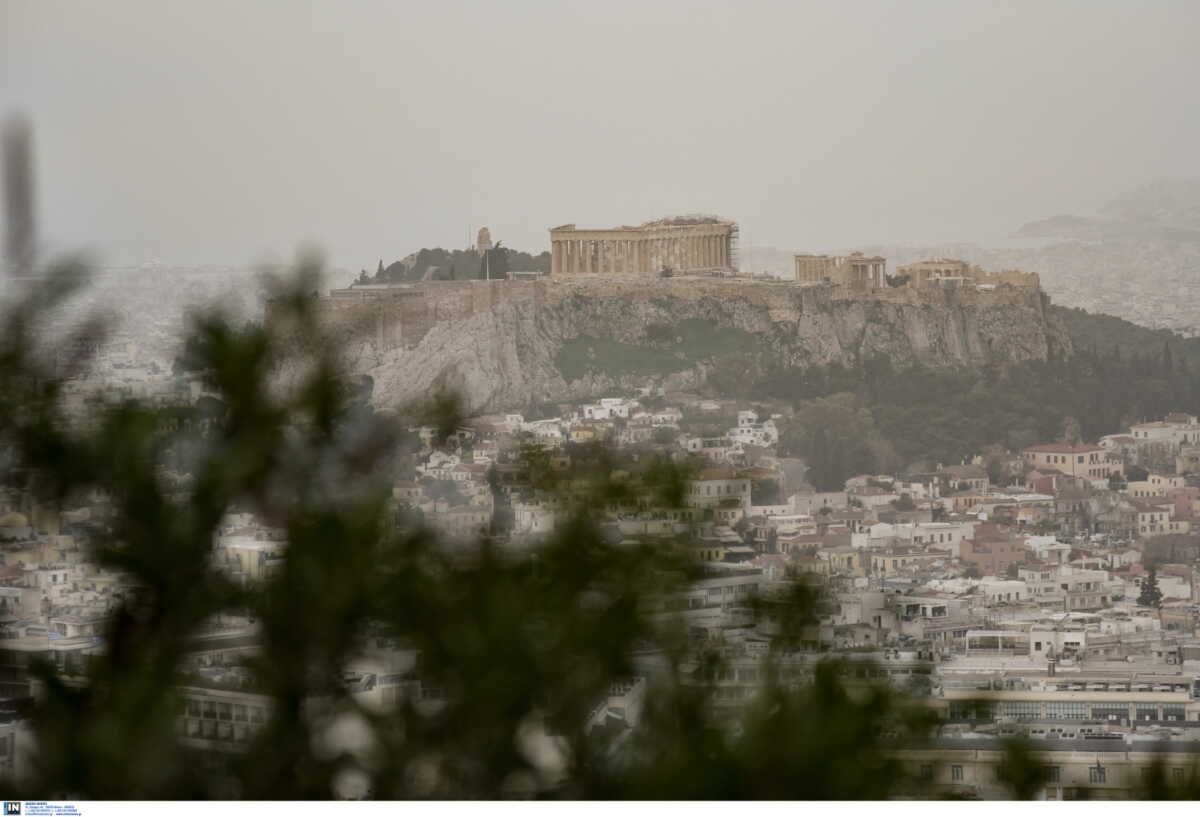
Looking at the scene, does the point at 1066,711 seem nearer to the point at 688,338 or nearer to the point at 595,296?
the point at 688,338

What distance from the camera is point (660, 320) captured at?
9.85 feet

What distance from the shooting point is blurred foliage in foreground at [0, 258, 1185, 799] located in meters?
1.75

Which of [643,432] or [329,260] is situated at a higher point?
[329,260]

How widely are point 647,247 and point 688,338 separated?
0.72ft

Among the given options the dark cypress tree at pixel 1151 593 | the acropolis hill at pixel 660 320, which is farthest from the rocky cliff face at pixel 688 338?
the dark cypress tree at pixel 1151 593

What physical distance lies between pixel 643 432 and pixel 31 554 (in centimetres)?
118

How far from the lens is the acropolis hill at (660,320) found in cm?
284

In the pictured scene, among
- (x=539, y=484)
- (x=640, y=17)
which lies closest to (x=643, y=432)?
(x=539, y=484)

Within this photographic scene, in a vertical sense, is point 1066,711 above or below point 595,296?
below

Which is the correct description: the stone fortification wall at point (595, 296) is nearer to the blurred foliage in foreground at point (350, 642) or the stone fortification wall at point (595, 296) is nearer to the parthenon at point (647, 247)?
the parthenon at point (647, 247)

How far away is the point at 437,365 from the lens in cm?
288

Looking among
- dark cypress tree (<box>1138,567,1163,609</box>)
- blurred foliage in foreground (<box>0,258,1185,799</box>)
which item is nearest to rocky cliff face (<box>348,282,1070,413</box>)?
dark cypress tree (<box>1138,567,1163,609</box>)

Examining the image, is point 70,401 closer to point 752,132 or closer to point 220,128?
point 220,128

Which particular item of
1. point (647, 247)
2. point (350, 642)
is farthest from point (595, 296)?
point (350, 642)
